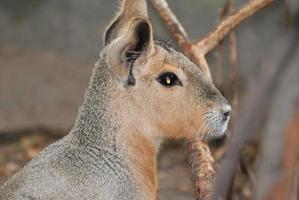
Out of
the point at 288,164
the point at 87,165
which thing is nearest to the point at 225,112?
the point at 87,165

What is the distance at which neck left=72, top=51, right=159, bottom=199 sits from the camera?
132 inches

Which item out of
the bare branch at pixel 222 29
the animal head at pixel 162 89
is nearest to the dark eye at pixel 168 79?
the animal head at pixel 162 89

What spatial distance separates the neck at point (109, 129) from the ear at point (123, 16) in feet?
1.15

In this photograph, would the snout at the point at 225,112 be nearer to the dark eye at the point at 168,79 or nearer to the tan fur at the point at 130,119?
the tan fur at the point at 130,119

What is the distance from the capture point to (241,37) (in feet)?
24.1

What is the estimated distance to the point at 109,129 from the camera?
3.37 m

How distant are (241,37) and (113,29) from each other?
375 centimetres

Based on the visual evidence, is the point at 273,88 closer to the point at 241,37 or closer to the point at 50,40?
the point at 241,37

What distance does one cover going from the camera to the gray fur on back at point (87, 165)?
313 cm

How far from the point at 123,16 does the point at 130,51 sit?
1.73 feet

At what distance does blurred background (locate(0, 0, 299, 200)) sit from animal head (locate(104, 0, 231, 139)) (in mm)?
3404

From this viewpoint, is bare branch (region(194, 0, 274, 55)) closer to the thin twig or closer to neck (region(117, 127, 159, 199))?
neck (region(117, 127, 159, 199))

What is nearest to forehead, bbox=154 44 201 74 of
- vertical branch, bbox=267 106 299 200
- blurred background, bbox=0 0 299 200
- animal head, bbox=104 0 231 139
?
animal head, bbox=104 0 231 139

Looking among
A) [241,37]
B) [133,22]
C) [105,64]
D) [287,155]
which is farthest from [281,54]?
[241,37]
